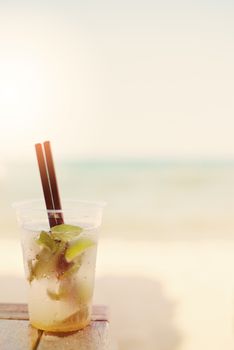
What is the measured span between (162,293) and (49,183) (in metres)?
2.10

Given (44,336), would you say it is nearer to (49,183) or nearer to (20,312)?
(20,312)

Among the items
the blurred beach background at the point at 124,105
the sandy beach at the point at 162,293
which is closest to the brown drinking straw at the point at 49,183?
the sandy beach at the point at 162,293

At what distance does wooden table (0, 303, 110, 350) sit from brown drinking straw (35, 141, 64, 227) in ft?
0.63

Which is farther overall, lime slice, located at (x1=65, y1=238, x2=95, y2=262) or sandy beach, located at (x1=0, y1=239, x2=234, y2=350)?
sandy beach, located at (x1=0, y1=239, x2=234, y2=350)

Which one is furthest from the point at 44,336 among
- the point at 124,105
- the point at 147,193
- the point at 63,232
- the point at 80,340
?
the point at 124,105

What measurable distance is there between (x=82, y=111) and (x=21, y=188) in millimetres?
2679

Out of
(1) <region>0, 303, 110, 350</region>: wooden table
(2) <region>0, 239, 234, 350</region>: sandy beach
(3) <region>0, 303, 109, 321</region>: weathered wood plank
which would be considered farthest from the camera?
(2) <region>0, 239, 234, 350</region>: sandy beach

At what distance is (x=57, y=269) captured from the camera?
2.90 ft

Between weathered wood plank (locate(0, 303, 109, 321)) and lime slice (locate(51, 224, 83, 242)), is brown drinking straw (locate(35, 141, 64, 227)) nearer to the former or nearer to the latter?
lime slice (locate(51, 224, 83, 242))

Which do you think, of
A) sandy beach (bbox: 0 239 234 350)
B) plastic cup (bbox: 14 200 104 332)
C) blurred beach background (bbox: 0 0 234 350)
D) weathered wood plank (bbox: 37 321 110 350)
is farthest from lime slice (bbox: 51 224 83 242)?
blurred beach background (bbox: 0 0 234 350)

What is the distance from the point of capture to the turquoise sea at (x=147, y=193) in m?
4.99

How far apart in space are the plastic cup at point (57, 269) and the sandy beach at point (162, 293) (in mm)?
1285

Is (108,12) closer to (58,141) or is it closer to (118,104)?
(118,104)

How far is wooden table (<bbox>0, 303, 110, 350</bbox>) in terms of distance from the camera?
32.5 inches
